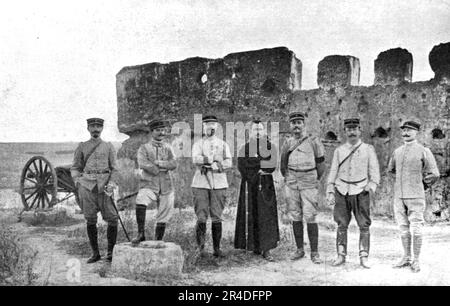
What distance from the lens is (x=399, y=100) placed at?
9031 millimetres

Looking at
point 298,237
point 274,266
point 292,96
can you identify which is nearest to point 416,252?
point 298,237

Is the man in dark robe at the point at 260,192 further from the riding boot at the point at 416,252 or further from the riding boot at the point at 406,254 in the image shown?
the riding boot at the point at 416,252

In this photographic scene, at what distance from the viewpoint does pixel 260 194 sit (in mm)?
6160

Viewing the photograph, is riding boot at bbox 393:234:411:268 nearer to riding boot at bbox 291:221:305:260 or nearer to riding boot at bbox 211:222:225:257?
riding boot at bbox 291:221:305:260

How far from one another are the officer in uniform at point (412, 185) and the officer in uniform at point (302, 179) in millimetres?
933

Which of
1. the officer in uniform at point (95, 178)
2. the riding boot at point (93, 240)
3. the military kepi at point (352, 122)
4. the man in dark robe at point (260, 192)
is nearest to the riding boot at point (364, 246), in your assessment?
the man in dark robe at point (260, 192)

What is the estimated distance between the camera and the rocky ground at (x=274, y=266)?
505 cm

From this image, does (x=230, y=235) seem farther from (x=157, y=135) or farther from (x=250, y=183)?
(x=157, y=135)

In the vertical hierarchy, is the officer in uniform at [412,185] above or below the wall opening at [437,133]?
below

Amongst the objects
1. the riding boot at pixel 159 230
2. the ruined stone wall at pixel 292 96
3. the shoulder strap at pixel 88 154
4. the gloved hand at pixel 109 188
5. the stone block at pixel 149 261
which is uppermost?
the ruined stone wall at pixel 292 96

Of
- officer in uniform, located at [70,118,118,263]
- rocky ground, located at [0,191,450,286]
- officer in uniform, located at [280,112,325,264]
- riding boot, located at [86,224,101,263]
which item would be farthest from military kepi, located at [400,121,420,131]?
riding boot, located at [86,224,101,263]

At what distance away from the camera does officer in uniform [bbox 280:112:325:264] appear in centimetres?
579

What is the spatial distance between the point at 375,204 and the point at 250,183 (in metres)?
3.95
